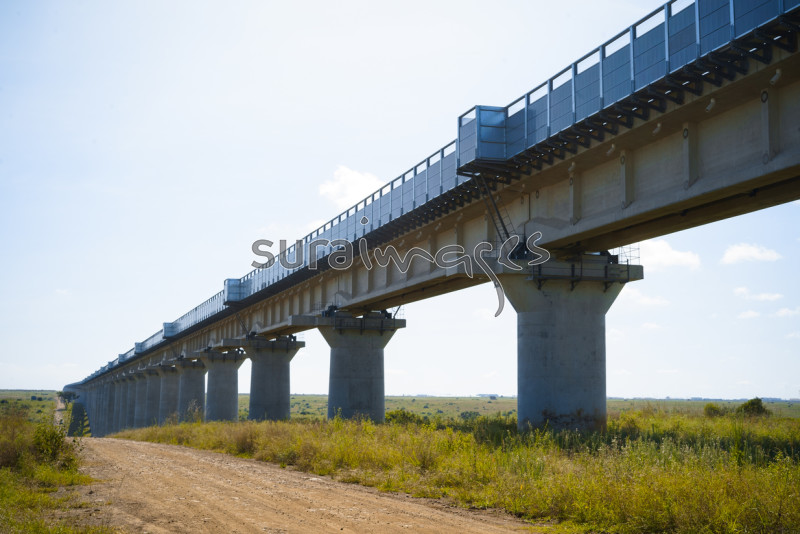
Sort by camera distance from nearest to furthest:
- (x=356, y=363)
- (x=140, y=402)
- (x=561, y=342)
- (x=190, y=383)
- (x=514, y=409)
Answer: (x=561, y=342), (x=356, y=363), (x=190, y=383), (x=140, y=402), (x=514, y=409)

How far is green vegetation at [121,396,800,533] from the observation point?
866 cm

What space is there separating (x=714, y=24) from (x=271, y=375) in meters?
40.6

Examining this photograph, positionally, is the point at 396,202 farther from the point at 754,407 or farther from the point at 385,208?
the point at 754,407

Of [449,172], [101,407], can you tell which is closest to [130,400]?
[101,407]

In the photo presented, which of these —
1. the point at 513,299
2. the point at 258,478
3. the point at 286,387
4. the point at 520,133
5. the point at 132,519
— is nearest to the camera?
the point at 132,519

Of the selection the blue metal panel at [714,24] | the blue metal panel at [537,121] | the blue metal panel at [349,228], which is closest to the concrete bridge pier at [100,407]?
the blue metal panel at [349,228]

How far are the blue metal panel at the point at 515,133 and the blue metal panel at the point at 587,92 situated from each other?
2.26 m

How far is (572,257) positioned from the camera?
21.2m

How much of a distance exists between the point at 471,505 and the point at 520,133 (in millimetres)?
11259

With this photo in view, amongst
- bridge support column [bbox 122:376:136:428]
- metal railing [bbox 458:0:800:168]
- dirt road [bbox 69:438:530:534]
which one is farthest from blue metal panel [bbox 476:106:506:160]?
bridge support column [bbox 122:376:136:428]

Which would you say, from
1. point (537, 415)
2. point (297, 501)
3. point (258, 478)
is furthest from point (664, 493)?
point (537, 415)

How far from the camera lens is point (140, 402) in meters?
93.6

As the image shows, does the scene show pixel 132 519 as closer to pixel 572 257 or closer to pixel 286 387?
pixel 572 257

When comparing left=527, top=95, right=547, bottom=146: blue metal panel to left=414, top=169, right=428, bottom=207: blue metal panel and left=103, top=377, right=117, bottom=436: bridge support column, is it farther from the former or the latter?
left=103, top=377, right=117, bottom=436: bridge support column
